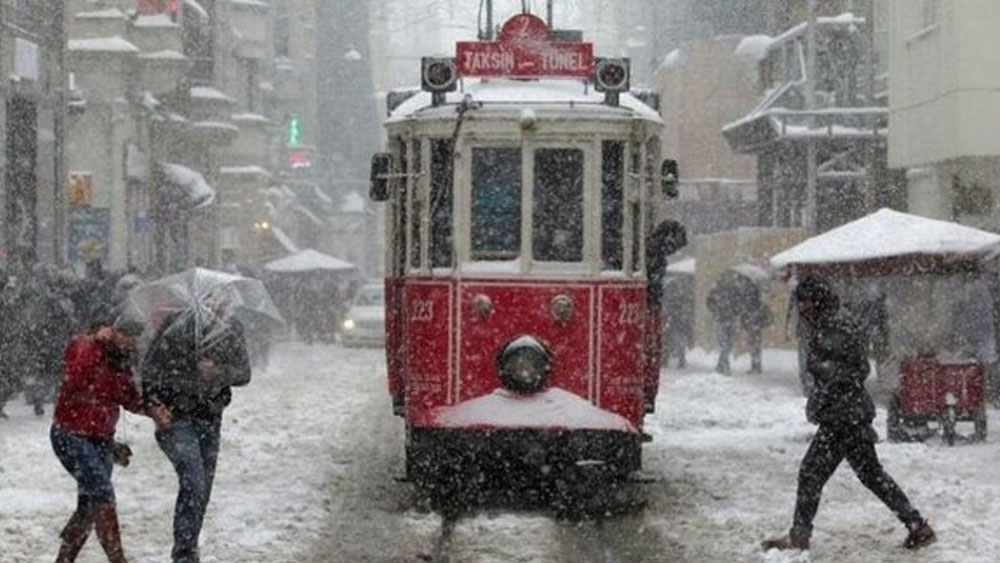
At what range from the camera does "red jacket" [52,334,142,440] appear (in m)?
10.8

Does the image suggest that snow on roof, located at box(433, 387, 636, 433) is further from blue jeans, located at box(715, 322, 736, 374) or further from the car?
the car

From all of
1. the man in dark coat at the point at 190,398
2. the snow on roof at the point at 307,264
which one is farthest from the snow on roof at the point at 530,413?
the snow on roof at the point at 307,264

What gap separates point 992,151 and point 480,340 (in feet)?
49.0

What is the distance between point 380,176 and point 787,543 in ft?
15.4

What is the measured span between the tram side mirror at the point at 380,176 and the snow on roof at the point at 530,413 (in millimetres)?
1994

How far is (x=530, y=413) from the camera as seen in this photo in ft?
46.7

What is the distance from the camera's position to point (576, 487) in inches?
581

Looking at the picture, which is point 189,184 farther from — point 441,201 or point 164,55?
point 441,201

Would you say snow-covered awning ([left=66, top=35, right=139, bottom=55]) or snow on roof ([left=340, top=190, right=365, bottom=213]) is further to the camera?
snow on roof ([left=340, top=190, right=365, bottom=213])

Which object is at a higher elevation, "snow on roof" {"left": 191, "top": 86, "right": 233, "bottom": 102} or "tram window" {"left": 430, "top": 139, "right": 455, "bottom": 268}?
"snow on roof" {"left": 191, "top": 86, "right": 233, "bottom": 102}

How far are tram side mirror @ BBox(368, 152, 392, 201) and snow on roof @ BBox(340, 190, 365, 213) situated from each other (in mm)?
75130

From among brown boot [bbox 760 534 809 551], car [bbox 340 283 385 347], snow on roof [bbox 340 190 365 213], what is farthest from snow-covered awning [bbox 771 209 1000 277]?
snow on roof [bbox 340 190 365 213]

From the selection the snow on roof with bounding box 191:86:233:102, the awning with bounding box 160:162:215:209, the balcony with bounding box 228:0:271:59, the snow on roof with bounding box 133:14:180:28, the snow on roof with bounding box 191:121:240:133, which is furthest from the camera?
the balcony with bounding box 228:0:271:59

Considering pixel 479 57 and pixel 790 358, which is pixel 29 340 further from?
pixel 790 358
